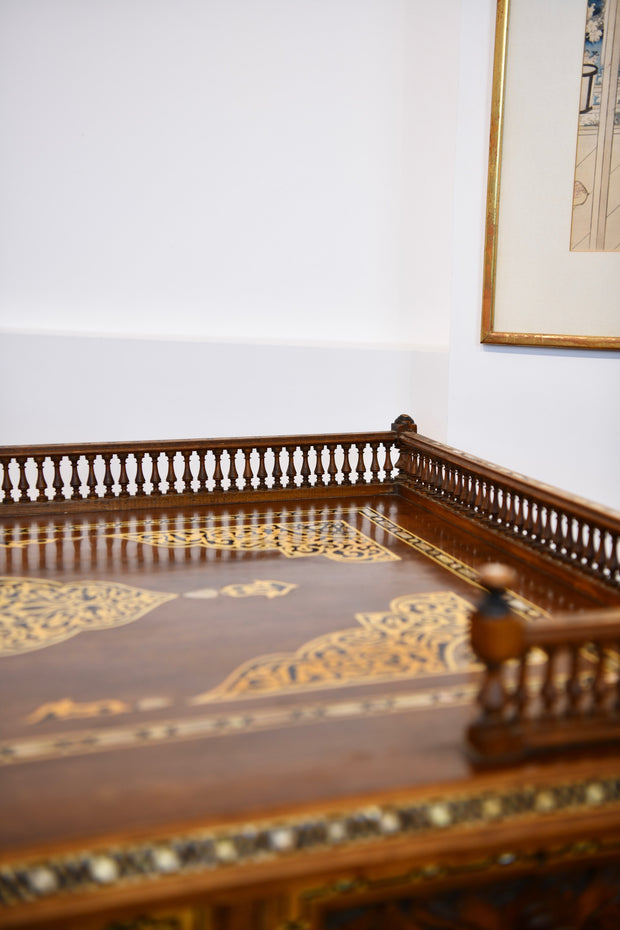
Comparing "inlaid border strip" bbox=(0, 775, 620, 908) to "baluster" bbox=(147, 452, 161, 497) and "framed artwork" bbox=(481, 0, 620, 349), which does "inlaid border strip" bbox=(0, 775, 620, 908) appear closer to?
"baluster" bbox=(147, 452, 161, 497)

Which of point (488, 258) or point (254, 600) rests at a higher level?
point (488, 258)

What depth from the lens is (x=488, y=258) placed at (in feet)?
15.0

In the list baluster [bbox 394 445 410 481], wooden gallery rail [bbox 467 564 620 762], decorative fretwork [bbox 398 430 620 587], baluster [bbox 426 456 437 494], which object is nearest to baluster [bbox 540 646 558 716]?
wooden gallery rail [bbox 467 564 620 762]

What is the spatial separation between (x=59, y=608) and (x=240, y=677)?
0.79 metres

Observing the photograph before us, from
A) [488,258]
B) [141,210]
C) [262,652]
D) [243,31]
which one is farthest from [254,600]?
[243,31]

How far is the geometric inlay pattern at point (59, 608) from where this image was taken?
235 centimetres

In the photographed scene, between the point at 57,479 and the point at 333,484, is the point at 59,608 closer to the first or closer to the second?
the point at 57,479

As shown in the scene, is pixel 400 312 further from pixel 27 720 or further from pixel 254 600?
pixel 27 720

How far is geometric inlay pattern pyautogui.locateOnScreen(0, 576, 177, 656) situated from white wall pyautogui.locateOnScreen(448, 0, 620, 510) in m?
2.47

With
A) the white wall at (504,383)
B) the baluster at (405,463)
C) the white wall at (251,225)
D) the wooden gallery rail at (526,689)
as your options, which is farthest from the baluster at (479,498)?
the wooden gallery rail at (526,689)

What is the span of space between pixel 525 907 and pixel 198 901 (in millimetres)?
709

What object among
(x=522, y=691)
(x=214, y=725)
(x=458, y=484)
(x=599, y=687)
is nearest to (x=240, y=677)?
(x=214, y=725)

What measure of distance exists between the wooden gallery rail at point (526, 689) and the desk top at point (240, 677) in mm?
55

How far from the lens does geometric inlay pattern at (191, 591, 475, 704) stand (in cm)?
203
